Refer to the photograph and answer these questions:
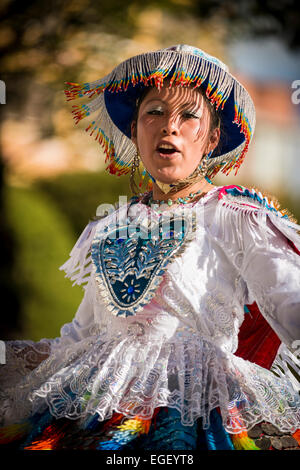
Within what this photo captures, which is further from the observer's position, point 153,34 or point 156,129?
point 153,34

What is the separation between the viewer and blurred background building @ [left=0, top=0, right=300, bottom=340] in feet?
13.1

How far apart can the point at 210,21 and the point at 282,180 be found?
5.23 feet

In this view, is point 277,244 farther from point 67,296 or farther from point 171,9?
point 171,9

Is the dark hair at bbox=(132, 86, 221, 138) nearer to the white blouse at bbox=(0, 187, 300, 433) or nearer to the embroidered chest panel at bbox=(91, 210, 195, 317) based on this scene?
the white blouse at bbox=(0, 187, 300, 433)

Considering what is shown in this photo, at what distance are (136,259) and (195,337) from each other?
0.33 meters

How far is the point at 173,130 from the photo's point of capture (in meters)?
1.66

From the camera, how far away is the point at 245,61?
13.5 ft

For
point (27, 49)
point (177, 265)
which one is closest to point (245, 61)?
point (27, 49)

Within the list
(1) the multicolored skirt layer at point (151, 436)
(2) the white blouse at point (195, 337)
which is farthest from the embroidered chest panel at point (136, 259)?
(1) the multicolored skirt layer at point (151, 436)

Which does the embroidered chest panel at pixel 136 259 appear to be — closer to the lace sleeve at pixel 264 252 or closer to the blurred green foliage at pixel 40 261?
the lace sleeve at pixel 264 252

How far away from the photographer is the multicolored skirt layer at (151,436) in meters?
1.25

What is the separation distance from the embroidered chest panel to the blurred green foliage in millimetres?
2452

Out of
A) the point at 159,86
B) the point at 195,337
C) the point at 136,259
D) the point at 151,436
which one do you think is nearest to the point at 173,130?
the point at 159,86
